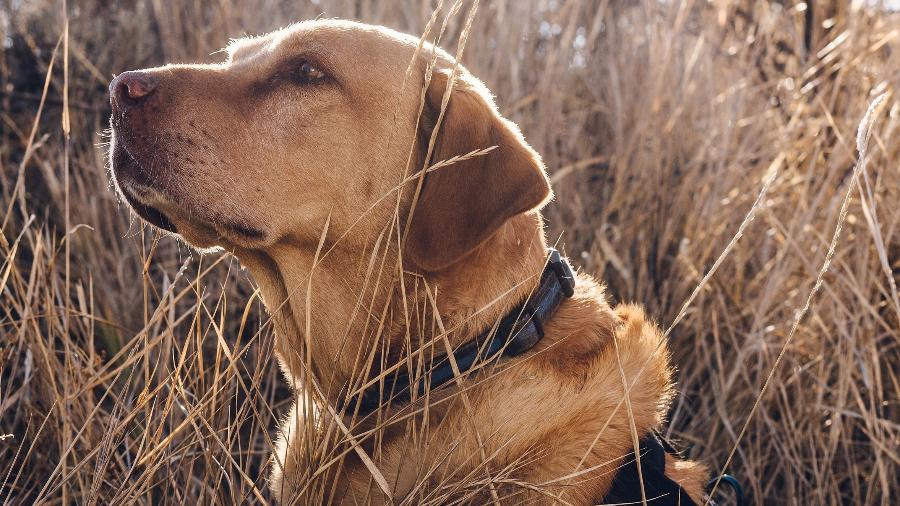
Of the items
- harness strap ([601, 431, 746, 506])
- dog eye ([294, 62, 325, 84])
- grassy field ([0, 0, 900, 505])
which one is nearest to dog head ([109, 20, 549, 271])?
dog eye ([294, 62, 325, 84])

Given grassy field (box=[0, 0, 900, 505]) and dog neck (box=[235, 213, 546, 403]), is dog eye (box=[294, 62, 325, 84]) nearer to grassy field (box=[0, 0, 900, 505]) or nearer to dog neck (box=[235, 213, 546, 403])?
dog neck (box=[235, 213, 546, 403])

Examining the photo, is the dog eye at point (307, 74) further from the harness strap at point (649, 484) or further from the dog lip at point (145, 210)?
the harness strap at point (649, 484)

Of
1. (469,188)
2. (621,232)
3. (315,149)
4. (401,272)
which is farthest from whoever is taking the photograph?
(621,232)

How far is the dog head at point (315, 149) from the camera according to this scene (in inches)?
81.0

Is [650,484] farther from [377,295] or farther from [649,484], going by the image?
[377,295]

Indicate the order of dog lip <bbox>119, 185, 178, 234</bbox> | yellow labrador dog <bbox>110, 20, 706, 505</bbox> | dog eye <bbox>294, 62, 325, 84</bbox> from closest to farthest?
yellow labrador dog <bbox>110, 20, 706, 505</bbox>
dog lip <bbox>119, 185, 178, 234</bbox>
dog eye <bbox>294, 62, 325, 84</bbox>

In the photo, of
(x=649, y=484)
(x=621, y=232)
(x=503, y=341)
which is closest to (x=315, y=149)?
(x=503, y=341)

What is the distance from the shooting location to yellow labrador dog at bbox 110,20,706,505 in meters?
2.00

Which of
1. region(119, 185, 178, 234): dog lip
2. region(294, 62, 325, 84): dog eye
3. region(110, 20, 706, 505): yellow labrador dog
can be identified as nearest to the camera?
region(110, 20, 706, 505): yellow labrador dog

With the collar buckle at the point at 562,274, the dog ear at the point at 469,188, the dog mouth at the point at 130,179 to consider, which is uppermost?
the dog mouth at the point at 130,179

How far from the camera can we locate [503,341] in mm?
2074

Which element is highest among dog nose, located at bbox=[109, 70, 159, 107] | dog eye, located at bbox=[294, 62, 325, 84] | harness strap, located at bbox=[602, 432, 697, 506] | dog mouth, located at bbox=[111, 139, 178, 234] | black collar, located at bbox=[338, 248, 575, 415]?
dog nose, located at bbox=[109, 70, 159, 107]

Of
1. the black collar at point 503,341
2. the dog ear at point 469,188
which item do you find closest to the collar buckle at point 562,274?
the black collar at point 503,341

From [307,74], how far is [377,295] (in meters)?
0.62
